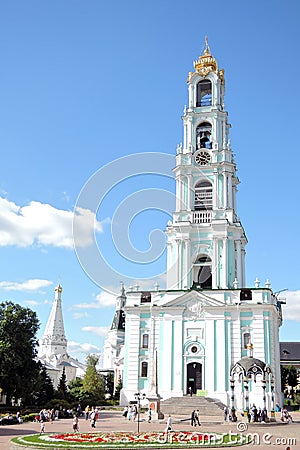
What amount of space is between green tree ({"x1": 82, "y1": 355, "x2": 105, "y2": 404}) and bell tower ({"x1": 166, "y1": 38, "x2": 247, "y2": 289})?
53.0ft

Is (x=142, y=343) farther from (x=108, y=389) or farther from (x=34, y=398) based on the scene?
(x=108, y=389)

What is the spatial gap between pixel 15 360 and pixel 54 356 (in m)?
76.6

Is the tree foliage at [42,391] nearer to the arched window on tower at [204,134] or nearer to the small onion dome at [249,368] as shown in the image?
the small onion dome at [249,368]

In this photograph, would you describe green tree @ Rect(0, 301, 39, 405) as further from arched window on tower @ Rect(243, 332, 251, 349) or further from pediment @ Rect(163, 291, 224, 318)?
arched window on tower @ Rect(243, 332, 251, 349)

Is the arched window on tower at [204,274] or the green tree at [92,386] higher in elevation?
the arched window on tower at [204,274]

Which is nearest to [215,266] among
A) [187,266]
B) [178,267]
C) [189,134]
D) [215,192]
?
[187,266]

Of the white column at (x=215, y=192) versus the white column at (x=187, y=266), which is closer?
the white column at (x=187, y=266)

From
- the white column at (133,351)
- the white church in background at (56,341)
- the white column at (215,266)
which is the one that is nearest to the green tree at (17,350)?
the white column at (133,351)

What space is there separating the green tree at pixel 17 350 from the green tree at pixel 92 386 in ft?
31.4

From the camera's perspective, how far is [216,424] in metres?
36.4

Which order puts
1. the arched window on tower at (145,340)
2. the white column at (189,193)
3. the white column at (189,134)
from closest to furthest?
the arched window on tower at (145,340) < the white column at (189,193) < the white column at (189,134)

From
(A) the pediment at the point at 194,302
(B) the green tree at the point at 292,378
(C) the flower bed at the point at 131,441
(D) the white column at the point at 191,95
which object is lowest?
(C) the flower bed at the point at 131,441

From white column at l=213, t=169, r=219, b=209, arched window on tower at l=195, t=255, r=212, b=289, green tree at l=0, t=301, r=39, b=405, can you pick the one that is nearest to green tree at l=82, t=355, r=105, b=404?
green tree at l=0, t=301, r=39, b=405

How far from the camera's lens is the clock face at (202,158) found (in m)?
64.1
